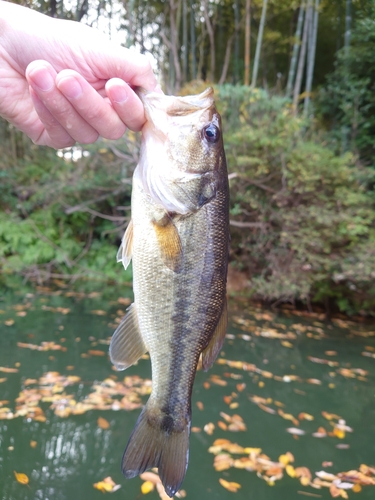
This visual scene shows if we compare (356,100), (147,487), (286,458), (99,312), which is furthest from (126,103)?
(356,100)

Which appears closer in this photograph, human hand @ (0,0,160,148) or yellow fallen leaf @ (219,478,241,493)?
human hand @ (0,0,160,148)

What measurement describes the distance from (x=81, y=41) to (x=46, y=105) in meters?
0.32

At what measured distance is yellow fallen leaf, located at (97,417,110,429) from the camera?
369cm

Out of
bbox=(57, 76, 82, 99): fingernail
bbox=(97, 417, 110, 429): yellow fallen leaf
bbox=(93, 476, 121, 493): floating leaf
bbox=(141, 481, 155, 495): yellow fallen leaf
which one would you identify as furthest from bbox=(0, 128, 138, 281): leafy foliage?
bbox=(57, 76, 82, 99): fingernail

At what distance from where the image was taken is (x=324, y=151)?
8477 millimetres

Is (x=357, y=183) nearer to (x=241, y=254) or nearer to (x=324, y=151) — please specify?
(x=324, y=151)

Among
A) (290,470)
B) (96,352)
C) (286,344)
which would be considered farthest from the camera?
(286,344)

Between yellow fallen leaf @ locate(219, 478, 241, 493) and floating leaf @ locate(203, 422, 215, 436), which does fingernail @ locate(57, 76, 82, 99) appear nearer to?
yellow fallen leaf @ locate(219, 478, 241, 493)

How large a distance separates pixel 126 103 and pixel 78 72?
0.93ft

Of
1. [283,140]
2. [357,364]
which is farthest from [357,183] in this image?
[357,364]

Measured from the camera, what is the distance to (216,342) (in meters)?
1.73

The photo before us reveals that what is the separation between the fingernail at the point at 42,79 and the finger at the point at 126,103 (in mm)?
209

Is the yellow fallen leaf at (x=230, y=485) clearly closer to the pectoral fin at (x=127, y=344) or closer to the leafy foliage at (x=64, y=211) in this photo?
the pectoral fin at (x=127, y=344)

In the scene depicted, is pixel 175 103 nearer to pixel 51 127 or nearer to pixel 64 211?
pixel 51 127
